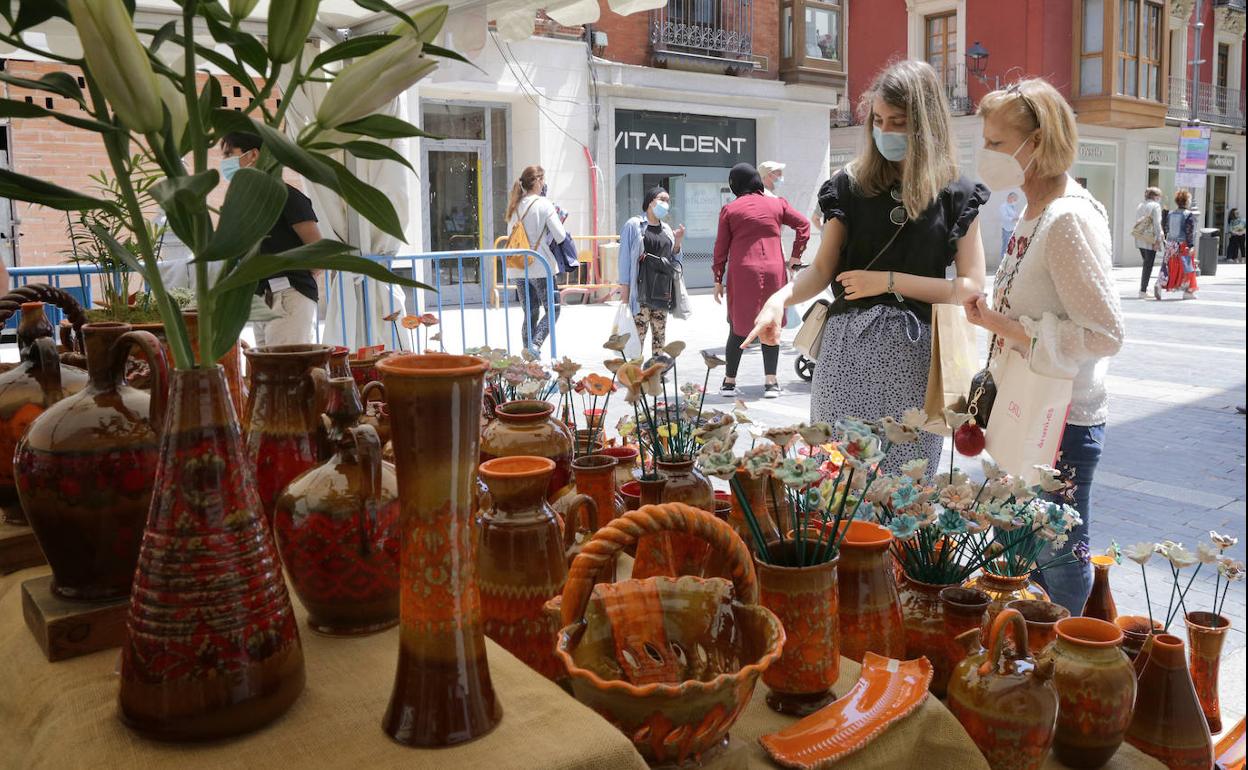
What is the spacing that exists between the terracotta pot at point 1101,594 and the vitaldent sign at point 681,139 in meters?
14.0

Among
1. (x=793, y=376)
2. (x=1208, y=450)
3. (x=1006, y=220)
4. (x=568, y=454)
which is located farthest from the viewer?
(x=1006, y=220)

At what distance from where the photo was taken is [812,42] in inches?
694

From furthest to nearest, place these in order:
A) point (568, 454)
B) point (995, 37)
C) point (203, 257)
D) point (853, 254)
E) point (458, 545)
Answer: point (995, 37)
point (853, 254)
point (568, 454)
point (458, 545)
point (203, 257)

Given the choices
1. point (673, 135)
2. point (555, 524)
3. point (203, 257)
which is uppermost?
point (673, 135)

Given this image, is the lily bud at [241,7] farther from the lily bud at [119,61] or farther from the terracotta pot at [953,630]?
the terracotta pot at [953,630]

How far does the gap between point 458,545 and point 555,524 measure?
278 millimetres

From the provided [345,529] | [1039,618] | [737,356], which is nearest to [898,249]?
[1039,618]

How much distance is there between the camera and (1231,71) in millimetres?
28766

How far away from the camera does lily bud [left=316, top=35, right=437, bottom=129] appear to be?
2.74ft

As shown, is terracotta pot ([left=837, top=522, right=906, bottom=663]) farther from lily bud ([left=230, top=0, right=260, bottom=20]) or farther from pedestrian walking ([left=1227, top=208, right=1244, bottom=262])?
pedestrian walking ([left=1227, top=208, right=1244, bottom=262])

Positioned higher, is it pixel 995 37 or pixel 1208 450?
pixel 995 37

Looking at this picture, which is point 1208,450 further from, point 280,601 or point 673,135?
point 673,135

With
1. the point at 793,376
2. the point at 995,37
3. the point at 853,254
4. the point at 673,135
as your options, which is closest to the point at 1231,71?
the point at 995,37

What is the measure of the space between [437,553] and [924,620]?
74 centimetres
